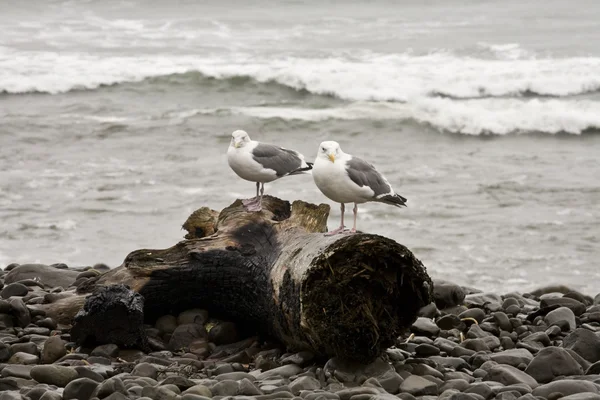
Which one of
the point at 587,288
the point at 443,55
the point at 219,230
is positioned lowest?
the point at 587,288

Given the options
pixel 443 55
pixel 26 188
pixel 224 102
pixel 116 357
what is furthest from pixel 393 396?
pixel 443 55

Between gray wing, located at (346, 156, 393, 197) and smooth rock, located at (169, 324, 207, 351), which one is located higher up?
gray wing, located at (346, 156, 393, 197)

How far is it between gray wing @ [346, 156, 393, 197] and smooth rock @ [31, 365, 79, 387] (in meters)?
2.34

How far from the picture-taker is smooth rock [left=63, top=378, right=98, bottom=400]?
4691 millimetres

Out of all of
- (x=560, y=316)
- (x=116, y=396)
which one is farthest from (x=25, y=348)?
(x=560, y=316)

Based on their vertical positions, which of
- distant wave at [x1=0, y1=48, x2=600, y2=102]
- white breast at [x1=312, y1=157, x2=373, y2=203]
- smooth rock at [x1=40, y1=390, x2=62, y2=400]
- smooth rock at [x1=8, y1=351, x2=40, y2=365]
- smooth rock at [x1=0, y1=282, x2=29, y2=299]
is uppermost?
distant wave at [x1=0, y1=48, x2=600, y2=102]

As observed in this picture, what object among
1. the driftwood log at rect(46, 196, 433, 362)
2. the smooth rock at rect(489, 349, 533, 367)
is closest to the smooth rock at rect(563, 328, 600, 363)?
the smooth rock at rect(489, 349, 533, 367)

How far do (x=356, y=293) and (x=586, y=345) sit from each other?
140cm

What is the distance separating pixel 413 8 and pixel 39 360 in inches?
1118

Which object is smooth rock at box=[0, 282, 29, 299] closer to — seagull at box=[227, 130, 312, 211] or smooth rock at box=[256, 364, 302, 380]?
seagull at box=[227, 130, 312, 211]

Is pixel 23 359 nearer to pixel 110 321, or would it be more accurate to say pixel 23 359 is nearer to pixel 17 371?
pixel 17 371

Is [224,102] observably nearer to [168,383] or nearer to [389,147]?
[389,147]

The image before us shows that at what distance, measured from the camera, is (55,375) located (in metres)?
4.99

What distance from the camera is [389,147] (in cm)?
1510
